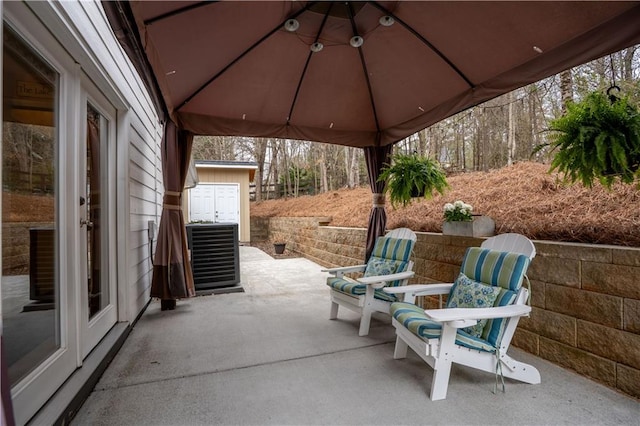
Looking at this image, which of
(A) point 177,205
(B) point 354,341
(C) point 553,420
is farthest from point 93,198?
(C) point 553,420

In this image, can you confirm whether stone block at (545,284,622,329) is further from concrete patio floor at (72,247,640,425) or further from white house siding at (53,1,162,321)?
white house siding at (53,1,162,321)

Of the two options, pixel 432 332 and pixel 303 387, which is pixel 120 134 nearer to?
pixel 303 387

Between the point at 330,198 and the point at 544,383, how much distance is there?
324 inches

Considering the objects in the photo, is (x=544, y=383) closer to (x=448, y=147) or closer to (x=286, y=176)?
(x=448, y=147)

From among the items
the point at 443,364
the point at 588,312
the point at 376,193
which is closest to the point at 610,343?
the point at 588,312

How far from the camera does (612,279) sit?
2.05 meters

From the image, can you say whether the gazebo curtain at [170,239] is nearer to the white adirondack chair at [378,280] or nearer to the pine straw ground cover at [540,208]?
the white adirondack chair at [378,280]

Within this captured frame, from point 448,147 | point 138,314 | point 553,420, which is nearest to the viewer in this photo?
point 553,420

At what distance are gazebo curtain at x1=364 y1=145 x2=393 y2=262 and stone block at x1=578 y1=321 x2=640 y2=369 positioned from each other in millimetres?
2357

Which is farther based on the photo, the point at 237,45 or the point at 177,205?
the point at 177,205

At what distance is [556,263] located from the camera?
7.86 feet

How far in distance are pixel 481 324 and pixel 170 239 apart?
10.2ft

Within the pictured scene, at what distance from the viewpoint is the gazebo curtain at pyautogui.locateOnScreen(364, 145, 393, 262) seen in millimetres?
4254

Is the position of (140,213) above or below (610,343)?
above
